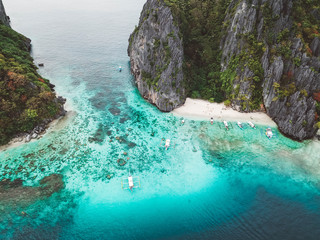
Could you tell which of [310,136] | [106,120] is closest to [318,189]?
[310,136]

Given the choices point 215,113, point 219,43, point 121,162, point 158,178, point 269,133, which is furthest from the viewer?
point 219,43

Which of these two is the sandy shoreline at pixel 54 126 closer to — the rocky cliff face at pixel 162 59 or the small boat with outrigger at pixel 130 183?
the rocky cliff face at pixel 162 59

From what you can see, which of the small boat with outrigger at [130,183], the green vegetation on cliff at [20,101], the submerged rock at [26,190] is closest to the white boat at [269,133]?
the small boat with outrigger at [130,183]

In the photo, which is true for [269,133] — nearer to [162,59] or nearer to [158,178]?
[158,178]

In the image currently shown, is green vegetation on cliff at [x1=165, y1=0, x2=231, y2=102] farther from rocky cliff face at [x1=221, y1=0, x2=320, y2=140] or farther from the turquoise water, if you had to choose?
the turquoise water

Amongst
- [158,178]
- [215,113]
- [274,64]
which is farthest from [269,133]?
[158,178]

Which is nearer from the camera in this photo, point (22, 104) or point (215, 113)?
point (22, 104)
